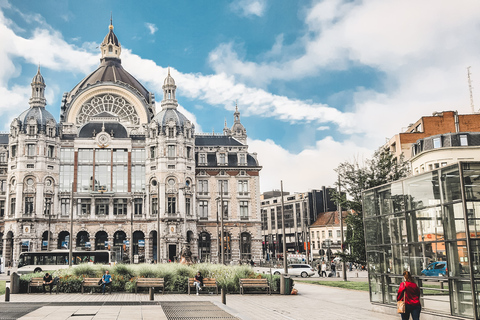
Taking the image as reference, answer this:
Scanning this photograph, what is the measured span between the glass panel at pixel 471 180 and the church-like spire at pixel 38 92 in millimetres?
74171

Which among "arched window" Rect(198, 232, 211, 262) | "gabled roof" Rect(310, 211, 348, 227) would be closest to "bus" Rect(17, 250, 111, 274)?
"arched window" Rect(198, 232, 211, 262)

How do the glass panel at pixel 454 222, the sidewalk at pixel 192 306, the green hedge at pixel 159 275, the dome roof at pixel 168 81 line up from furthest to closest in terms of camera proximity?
the dome roof at pixel 168 81 < the green hedge at pixel 159 275 < the sidewalk at pixel 192 306 < the glass panel at pixel 454 222

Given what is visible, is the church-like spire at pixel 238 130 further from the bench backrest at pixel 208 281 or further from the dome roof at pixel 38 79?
the bench backrest at pixel 208 281

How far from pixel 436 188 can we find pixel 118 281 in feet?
68.1

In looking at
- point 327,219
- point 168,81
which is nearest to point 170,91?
point 168,81

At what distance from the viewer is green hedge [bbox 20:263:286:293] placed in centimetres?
3117

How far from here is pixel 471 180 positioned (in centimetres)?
1727

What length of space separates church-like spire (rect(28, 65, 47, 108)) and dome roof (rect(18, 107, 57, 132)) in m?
1.14

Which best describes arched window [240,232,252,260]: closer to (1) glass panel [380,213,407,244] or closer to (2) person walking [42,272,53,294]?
(2) person walking [42,272,53,294]

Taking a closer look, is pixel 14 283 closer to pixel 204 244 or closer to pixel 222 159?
pixel 204 244

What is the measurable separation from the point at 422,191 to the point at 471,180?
2384 millimetres

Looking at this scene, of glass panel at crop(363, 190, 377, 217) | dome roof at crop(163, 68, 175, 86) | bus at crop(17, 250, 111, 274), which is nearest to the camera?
glass panel at crop(363, 190, 377, 217)

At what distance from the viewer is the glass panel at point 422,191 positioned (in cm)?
1861

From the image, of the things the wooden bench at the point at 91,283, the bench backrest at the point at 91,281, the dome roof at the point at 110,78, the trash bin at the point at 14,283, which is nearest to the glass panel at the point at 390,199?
the wooden bench at the point at 91,283
